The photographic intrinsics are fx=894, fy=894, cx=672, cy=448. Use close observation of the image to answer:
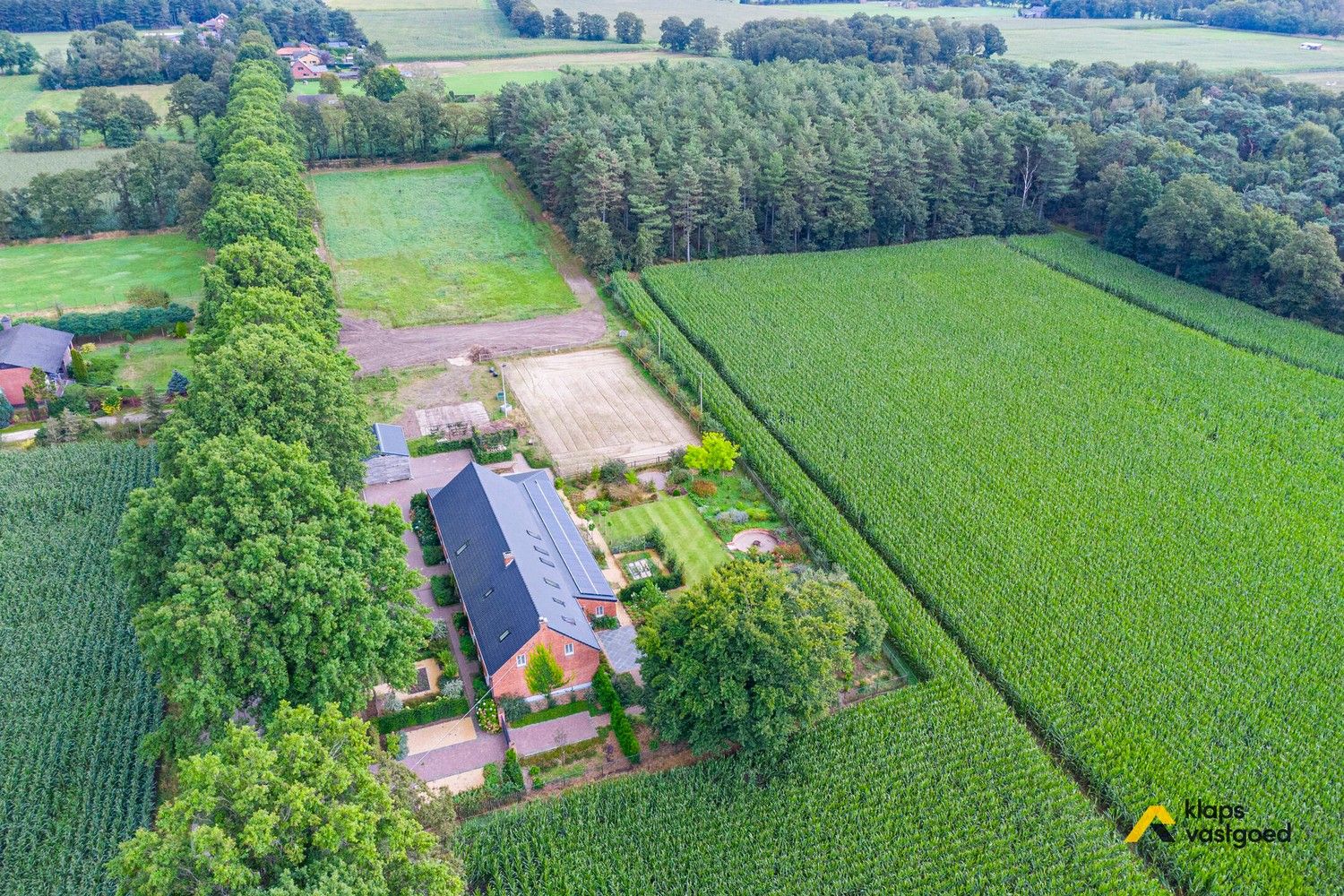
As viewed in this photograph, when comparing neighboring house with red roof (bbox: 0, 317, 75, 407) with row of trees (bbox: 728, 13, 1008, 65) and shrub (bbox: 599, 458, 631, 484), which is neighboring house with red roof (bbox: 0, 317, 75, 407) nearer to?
shrub (bbox: 599, 458, 631, 484)

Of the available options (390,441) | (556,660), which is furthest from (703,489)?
(390,441)

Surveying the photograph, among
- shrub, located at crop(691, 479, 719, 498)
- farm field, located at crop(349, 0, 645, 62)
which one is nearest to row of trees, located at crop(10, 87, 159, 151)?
farm field, located at crop(349, 0, 645, 62)

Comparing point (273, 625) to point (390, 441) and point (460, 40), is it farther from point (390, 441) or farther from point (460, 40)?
point (460, 40)

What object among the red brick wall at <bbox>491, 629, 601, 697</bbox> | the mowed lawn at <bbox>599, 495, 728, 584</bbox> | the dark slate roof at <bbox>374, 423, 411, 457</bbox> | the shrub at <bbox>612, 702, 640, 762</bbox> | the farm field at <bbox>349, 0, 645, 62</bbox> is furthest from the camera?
the farm field at <bbox>349, 0, 645, 62</bbox>

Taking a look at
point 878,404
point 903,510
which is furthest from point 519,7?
point 903,510

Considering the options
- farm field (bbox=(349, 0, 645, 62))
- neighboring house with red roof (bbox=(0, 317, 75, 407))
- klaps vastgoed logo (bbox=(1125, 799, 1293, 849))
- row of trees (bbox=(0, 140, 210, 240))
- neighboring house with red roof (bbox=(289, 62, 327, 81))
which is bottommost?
klaps vastgoed logo (bbox=(1125, 799, 1293, 849))
